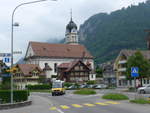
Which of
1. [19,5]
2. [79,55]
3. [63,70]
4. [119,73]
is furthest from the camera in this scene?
[79,55]

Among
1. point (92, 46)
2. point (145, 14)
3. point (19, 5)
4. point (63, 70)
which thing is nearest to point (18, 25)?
point (19, 5)

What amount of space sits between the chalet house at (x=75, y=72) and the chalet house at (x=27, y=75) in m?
8.40

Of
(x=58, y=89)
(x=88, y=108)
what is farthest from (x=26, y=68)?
(x=88, y=108)

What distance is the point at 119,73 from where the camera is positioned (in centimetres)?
9319

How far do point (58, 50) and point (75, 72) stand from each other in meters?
16.4

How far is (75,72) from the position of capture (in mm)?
102188

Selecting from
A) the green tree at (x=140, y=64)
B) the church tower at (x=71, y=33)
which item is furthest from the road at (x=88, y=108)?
the church tower at (x=71, y=33)

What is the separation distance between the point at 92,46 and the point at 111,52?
22.5m

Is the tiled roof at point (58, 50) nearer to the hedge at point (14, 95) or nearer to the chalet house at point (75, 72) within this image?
the chalet house at point (75, 72)

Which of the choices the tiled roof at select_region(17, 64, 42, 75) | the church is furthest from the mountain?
the tiled roof at select_region(17, 64, 42, 75)

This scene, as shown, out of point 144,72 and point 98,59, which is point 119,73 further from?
point 98,59

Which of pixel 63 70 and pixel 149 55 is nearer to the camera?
pixel 149 55

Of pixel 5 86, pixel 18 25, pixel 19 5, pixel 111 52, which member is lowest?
pixel 5 86

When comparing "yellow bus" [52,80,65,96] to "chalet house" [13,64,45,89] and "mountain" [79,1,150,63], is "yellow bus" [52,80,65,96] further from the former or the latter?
"mountain" [79,1,150,63]
